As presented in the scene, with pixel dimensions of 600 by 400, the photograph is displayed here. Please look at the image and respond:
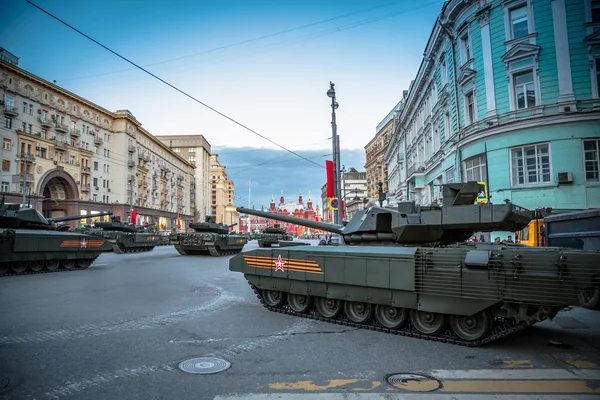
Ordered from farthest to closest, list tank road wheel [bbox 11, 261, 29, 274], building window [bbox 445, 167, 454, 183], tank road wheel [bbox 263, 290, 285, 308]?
building window [bbox 445, 167, 454, 183], tank road wheel [bbox 11, 261, 29, 274], tank road wheel [bbox 263, 290, 285, 308]

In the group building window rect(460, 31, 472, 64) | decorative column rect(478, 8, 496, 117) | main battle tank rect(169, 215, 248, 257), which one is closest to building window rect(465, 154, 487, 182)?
decorative column rect(478, 8, 496, 117)

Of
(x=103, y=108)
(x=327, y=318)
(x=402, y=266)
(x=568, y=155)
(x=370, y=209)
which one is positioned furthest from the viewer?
(x=103, y=108)

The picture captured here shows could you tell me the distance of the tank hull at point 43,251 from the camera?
14.7m

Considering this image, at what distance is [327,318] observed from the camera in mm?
7762

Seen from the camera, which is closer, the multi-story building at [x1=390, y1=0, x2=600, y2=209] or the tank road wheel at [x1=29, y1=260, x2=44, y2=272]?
the multi-story building at [x1=390, y1=0, x2=600, y2=209]

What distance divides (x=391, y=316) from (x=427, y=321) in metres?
0.65

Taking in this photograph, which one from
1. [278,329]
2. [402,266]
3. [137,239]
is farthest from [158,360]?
[137,239]

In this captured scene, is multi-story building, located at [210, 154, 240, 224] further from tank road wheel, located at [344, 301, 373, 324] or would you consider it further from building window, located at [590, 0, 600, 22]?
tank road wheel, located at [344, 301, 373, 324]

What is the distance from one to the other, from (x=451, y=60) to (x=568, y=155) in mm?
7811

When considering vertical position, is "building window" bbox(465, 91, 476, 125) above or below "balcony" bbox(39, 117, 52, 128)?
below

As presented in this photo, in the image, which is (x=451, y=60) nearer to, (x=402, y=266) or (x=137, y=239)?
(x=402, y=266)

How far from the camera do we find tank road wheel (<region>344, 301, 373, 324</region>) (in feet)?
24.0

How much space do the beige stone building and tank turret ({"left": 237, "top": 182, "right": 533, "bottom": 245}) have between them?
→ 55905mm

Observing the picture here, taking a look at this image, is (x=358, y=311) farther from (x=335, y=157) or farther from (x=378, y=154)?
(x=378, y=154)
